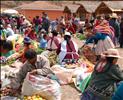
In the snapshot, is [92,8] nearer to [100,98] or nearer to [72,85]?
[72,85]

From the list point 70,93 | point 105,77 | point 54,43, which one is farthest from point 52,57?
point 105,77

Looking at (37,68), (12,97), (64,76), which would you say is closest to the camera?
(37,68)

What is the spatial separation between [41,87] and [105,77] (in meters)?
2.43

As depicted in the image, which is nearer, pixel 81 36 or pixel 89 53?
pixel 89 53

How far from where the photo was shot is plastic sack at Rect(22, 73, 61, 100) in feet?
24.9

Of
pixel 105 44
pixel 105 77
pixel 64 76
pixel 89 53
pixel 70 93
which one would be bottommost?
pixel 70 93

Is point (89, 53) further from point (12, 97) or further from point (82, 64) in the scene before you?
point (12, 97)

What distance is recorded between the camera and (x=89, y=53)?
12.1m

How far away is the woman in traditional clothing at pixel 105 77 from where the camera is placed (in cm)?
536

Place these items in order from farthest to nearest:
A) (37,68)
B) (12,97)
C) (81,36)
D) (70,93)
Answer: (81,36)
(70,93)
(12,97)
(37,68)

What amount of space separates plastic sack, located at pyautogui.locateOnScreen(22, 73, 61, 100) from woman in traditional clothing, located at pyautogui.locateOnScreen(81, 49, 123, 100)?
83.3 inches

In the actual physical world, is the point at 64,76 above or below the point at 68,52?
below

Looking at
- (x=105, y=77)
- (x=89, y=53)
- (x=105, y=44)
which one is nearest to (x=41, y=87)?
(x=105, y=77)

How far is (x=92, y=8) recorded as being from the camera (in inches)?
1528
